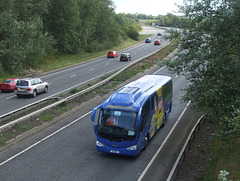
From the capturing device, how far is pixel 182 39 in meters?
15.3

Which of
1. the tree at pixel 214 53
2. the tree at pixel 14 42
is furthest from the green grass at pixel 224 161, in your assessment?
the tree at pixel 14 42

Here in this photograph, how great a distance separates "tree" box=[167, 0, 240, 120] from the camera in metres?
11.9

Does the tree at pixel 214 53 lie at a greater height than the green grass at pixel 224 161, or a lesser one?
greater

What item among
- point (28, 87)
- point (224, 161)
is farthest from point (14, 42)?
point (224, 161)

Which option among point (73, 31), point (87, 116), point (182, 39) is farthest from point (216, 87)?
point (73, 31)

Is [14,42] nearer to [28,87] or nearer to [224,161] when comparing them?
[28,87]

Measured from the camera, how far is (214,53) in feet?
43.0

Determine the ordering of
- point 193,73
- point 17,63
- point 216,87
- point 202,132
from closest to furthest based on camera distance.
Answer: point 216,87 < point 193,73 < point 202,132 < point 17,63

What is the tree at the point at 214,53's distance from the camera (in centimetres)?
1185

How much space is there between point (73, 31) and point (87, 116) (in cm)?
3814

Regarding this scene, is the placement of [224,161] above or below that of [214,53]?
below

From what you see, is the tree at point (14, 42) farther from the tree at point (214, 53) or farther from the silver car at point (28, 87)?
the tree at point (214, 53)

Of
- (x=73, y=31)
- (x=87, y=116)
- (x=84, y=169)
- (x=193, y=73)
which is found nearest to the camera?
(x=84, y=169)

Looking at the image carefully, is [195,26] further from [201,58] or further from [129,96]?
[129,96]
